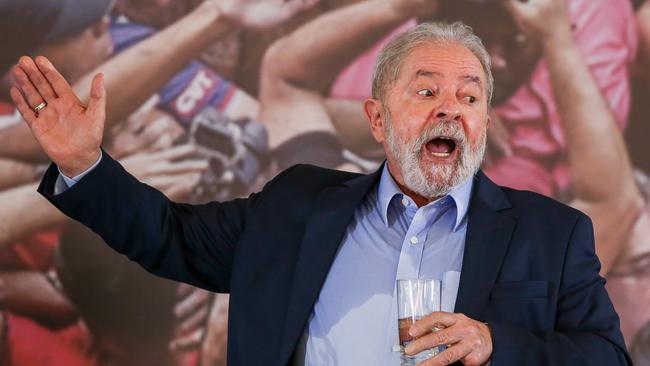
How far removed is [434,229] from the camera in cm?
221

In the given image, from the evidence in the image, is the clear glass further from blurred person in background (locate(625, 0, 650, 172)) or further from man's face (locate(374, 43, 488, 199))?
blurred person in background (locate(625, 0, 650, 172))

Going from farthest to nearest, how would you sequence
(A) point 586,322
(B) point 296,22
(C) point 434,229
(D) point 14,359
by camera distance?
1. (B) point 296,22
2. (D) point 14,359
3. (C) point 434,229
4. (A) point 586,322

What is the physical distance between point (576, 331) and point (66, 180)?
3.59ft

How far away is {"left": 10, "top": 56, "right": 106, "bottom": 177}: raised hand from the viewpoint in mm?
1989

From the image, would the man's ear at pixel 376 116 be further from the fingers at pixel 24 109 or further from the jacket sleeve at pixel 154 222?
the fingers at pixel 24 109

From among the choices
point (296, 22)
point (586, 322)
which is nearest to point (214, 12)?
point (296, 22)

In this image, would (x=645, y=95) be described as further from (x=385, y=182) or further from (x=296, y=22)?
(x=385, y=182)

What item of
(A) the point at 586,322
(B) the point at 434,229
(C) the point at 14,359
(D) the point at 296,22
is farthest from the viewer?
(D) the point at 296,22

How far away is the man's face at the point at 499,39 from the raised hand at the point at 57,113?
81.1 inches

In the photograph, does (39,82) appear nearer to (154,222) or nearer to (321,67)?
(154,222)

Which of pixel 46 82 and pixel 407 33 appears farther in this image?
pixel 407 33

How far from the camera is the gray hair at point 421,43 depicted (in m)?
2.29

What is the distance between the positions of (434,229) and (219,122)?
159cm

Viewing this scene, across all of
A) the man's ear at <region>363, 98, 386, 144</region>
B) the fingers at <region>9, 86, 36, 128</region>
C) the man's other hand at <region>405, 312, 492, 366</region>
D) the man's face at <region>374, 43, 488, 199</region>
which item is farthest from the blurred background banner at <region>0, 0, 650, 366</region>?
the man's other hand at <region>405, 312, 492, 366</region>
